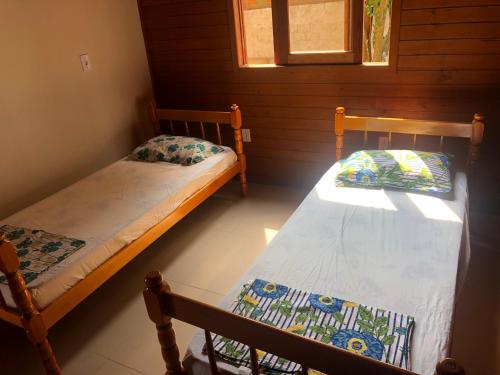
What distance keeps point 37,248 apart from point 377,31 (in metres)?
2.49

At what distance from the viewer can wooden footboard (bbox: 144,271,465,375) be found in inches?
34.5

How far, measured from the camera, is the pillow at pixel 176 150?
2.95 m

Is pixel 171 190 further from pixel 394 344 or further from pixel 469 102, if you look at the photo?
pixel 469 102

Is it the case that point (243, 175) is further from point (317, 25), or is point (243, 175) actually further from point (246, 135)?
point (317, 25)

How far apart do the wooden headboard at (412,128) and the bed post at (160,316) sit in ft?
6.35

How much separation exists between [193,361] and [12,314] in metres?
0.93

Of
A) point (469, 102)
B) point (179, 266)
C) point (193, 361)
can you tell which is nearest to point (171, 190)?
point (179, 266)

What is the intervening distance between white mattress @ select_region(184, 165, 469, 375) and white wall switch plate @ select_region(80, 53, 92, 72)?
6.35 ft

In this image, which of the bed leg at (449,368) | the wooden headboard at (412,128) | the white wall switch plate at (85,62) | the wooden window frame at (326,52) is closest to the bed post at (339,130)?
the wooden headboard at (412,128)

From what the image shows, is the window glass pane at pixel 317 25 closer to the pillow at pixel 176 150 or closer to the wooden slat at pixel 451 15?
the wooden slat at pixel 451 15

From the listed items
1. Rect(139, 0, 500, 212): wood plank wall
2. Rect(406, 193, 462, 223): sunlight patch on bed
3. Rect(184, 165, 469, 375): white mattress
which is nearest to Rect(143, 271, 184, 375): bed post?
Rect(184, 165, 469, 375): white mattress

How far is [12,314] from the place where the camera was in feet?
5.72

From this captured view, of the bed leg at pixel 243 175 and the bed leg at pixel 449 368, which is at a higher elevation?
the bed leg at pixel 449 368

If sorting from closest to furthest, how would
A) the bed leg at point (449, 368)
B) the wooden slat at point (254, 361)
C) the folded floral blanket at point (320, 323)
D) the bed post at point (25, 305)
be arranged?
the bed leg at point (449, 368) < the wooden slat at point (254, 361) < the folded floral blanket at point (320, 323) < the bed post at point (25, 305)
